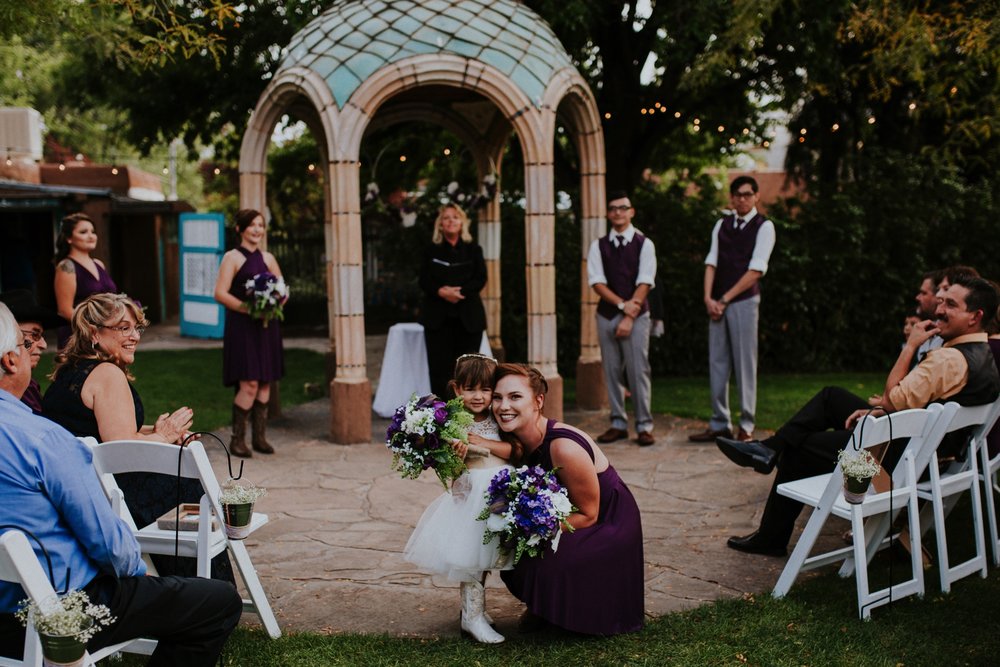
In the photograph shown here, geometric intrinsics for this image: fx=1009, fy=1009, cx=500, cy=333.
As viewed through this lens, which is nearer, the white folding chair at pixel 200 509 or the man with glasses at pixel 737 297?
the white folding chair at pixel 200 509

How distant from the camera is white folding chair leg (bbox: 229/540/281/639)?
4395 mm

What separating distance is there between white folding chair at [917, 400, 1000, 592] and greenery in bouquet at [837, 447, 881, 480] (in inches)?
33.2

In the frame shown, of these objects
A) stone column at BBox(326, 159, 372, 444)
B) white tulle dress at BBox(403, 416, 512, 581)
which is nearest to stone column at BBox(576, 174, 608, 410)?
stone column at BBox(326, 159, 372, 444)

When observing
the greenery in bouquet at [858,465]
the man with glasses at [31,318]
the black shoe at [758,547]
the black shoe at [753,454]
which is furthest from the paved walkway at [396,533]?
the man with glasses at [31,318]

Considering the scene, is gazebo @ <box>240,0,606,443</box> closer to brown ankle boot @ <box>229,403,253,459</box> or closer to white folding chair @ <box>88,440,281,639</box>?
brown ankle boot @ <box>229,403,253,459</box>

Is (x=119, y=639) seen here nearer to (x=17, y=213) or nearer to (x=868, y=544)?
(x=868, y=544)

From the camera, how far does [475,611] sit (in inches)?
181

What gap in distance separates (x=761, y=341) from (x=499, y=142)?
15.2ft

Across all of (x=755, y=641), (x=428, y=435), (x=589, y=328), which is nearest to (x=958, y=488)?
(x=755, y=641)

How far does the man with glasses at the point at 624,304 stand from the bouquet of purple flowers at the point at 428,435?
180 inches

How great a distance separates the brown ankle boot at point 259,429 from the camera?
28.0 ft

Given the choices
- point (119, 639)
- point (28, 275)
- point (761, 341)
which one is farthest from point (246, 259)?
point (28, 275)

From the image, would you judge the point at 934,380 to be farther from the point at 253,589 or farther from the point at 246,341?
the point at 246,341

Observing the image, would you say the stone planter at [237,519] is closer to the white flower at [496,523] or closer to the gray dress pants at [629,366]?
the white flower at [496,523]
